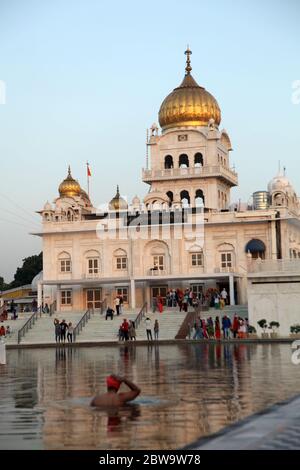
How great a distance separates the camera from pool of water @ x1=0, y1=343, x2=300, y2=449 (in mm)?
10922

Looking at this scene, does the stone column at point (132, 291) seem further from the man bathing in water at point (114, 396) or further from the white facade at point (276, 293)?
the man bathing in water at point (114, 396)

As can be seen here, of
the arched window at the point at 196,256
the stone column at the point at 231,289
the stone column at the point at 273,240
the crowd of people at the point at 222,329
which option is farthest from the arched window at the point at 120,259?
the crowd of people at the point at 222,329

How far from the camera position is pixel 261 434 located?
9836 millimetres

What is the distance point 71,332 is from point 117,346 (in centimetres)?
383

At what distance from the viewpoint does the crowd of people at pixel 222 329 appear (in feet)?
124

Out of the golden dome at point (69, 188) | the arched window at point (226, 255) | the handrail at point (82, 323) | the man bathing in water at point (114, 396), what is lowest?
the man bathing in water at point (114, 396)

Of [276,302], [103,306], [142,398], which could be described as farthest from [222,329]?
[142,398]

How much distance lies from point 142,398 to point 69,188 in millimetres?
49730

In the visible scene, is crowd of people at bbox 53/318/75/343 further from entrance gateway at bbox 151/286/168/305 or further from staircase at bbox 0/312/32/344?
entrance gateway at bbox 151/286/168/305

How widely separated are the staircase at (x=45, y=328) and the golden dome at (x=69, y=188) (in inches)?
700

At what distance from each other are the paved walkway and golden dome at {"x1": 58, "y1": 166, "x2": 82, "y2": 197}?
52.7 meters

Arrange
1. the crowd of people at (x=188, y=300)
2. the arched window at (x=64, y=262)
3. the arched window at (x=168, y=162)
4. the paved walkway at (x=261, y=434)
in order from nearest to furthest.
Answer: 1. the paved walkway at (x=261, y=434)
2. the crowd of people at (x=188, y=300)
3. the arched window at (x=64, y=262)
4. the arched window at (x=168, y=162)

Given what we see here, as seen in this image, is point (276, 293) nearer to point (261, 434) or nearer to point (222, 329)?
A: point (222, 329)

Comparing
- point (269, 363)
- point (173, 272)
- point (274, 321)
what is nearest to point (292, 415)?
point (269, 363)
